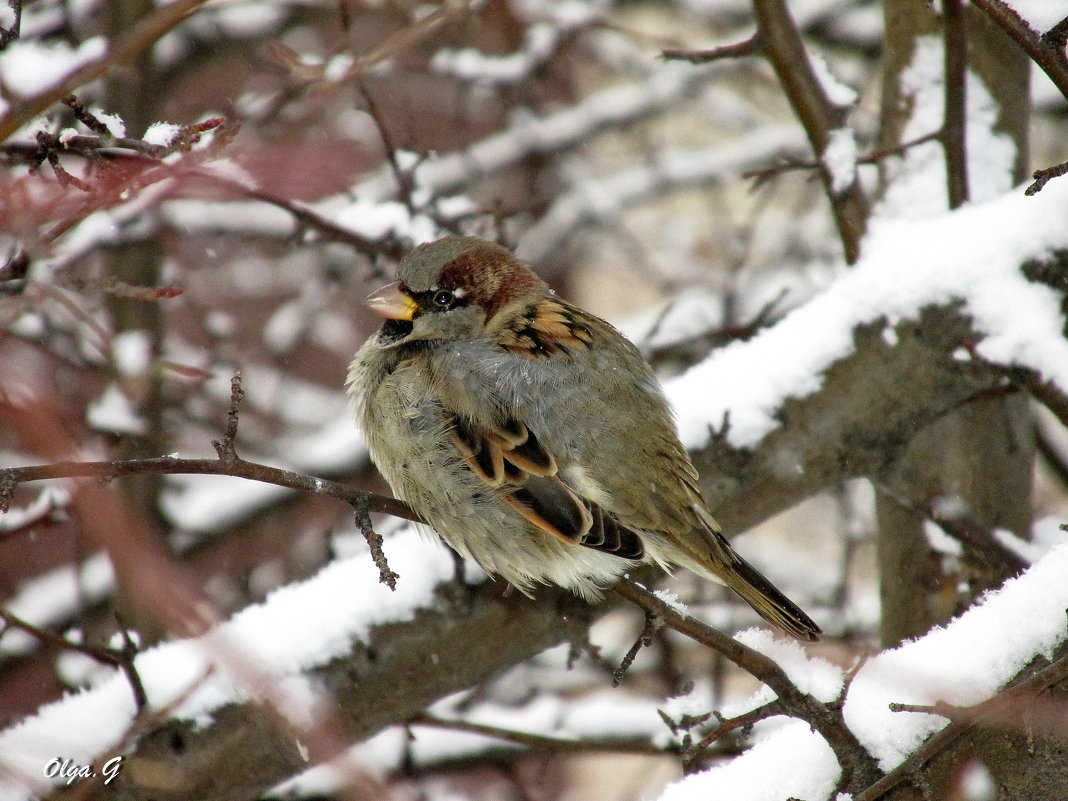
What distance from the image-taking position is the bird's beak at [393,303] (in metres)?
3.19

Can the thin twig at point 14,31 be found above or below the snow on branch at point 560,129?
below

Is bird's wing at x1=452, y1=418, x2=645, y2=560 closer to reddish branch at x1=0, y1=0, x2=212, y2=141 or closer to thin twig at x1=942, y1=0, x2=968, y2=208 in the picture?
thin twig at x1=942, y1=0, x2=968, y2=208

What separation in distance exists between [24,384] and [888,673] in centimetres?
156

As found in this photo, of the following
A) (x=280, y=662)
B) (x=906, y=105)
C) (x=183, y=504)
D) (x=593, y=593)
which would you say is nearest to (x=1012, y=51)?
(x=906, y=105)

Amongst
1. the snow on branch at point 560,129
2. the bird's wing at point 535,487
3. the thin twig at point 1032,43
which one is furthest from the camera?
the snow on branch at point 560,129

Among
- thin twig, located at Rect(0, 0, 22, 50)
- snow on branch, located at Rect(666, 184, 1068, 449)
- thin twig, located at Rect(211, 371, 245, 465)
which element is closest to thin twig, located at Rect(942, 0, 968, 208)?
snow on branch, located at Rect(666, 184, 1068, 449)

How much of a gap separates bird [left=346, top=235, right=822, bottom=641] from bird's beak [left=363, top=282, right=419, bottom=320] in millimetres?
198

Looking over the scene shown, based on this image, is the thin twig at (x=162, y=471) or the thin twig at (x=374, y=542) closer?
the thin twig at (x=162, y=471)

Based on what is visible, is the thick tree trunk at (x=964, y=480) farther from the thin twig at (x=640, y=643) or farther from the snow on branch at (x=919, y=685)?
the thin twig at (x=640, y=643)

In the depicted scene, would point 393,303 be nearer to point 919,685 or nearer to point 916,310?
point 916,310

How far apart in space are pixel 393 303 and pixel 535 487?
0.79 metres

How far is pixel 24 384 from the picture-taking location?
139 centimetres

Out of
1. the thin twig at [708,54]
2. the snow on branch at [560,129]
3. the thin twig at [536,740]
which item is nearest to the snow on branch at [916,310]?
the thin twig at [708,54]

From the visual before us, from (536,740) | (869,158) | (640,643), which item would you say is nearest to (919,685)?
(640,643)
